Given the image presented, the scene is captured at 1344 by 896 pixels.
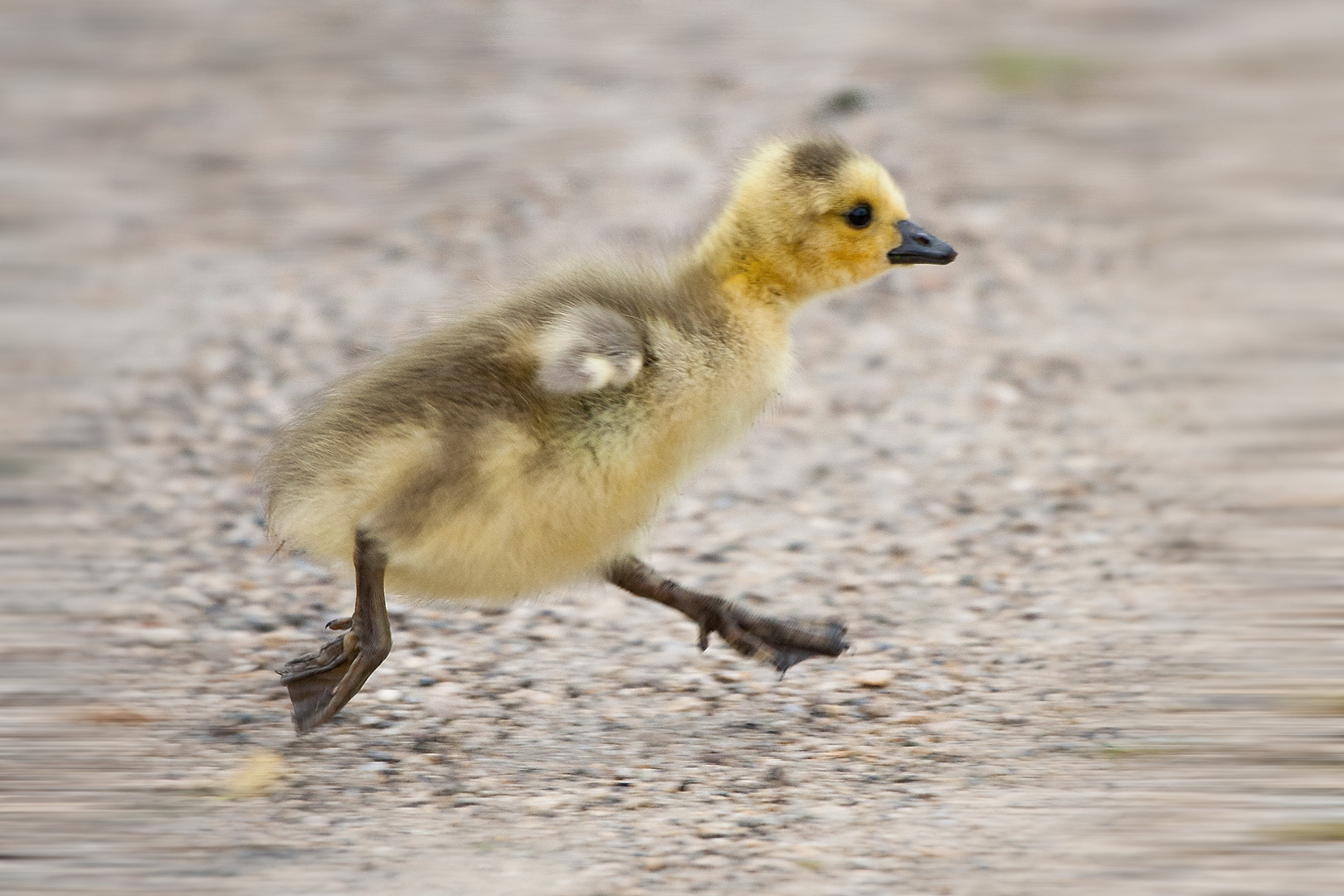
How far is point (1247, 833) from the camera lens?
134 inches

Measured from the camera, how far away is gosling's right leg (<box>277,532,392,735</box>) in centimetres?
397

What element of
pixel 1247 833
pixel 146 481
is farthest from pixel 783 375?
pixel 146 481

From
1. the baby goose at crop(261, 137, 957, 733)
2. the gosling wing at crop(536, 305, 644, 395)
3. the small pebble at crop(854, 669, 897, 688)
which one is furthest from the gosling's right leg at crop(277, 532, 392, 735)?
the small pebble at crop(854, 669, 897, 688)

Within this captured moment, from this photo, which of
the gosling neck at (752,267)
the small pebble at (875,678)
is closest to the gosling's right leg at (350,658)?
the gosling neck at (752,267)

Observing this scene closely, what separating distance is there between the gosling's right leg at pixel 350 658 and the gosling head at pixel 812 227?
1.08 meters

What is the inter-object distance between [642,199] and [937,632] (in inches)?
117

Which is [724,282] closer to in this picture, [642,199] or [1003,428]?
[1003,428]

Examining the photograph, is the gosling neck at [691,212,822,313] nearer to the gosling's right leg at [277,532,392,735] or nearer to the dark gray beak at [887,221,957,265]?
the dark gray beak at [887,221,957,265]

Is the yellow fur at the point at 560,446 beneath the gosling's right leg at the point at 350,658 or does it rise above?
above

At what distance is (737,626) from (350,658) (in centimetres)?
89

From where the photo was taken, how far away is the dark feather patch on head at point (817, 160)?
428 centimetres

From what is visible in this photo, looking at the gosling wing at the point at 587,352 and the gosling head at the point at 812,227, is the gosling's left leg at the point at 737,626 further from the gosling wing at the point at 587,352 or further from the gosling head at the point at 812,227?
the gosling head at the point at 812,227

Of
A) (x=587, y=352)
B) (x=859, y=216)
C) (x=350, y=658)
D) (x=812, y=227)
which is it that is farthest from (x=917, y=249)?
(x=350, y=658)

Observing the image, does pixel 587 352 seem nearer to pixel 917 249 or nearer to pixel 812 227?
pixel 812 227
